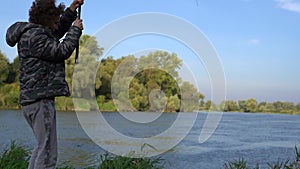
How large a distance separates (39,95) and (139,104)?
8489mm

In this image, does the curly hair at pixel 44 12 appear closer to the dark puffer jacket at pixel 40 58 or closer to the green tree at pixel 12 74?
the dark puffer jacket at pixel 40 58

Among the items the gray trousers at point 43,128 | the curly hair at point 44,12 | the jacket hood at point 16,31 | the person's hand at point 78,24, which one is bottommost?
the gray trousers at point 43,128

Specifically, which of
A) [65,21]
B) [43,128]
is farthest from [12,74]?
[43,128]

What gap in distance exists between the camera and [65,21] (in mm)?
3182

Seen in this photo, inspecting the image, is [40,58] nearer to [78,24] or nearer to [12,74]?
[78,24]

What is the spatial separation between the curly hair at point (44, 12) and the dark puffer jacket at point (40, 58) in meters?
0.07

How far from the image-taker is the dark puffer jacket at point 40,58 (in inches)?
111

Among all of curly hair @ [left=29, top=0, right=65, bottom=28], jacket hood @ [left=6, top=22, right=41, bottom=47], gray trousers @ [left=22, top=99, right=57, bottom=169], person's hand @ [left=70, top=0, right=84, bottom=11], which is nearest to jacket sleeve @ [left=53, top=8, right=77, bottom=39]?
person's hand @ [left=70, top=0, right=84, bottom=11]

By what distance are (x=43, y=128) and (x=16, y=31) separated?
2.41 feet

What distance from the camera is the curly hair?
2.94 m

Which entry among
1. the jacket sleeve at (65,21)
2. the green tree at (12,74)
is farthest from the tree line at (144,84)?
the green tree at (12,74)

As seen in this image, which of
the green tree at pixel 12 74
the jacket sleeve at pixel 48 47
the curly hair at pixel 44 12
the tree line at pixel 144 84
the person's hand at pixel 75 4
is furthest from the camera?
the green tree at pixel 12 74

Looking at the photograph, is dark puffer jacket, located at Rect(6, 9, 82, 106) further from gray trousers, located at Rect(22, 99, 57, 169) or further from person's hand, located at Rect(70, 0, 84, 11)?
person's hand, located at Rect(70, 0, 84, 11)

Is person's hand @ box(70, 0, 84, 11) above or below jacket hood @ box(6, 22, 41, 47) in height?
above
